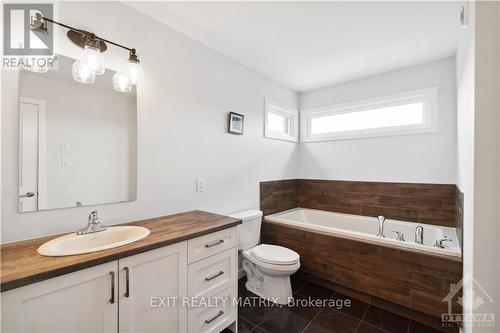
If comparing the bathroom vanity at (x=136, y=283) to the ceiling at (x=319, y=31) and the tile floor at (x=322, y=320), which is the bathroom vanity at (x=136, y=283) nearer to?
the tile floor at (x=322, y=320)

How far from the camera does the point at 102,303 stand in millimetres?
1028

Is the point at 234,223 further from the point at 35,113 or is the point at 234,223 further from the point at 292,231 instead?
the point at 35,113

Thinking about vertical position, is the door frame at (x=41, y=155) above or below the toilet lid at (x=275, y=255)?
above

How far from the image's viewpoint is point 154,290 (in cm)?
121

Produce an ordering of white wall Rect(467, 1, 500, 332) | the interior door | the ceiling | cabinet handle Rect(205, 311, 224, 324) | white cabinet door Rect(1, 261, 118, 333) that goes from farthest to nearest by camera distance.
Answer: the ceiling → cabinet handle Rect(205, 311, 224, 324) → the interior door → white wall Rect(467, 1, 500, 332) → white cabinet door Rect(1, 261, 118, 333)

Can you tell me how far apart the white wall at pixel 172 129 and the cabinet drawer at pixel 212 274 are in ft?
2.02

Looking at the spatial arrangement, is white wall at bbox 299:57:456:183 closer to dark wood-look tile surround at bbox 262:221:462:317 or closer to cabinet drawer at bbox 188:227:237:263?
dark wood-look tile surround at bbox 262:221:462:317

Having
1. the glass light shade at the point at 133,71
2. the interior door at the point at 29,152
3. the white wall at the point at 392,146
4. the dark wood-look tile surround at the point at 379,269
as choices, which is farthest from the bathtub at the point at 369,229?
the interior door at the point at 29,152

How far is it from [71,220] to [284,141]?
2589mm

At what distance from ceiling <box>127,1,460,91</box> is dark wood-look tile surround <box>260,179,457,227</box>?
1.48m

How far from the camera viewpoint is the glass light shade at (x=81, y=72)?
134cm

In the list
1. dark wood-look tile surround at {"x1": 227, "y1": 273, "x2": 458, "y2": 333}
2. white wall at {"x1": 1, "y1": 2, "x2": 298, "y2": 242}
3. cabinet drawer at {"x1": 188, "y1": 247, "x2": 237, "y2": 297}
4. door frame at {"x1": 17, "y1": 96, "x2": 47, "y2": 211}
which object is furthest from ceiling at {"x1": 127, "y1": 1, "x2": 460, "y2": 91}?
dark wood-look tile surround at {"x1": 227, "y1": 273, "x2": 458, "y2": 333}

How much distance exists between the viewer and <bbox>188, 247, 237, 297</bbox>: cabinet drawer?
54.8 inches

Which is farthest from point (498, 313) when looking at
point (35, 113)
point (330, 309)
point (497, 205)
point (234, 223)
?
point (35, 113)
